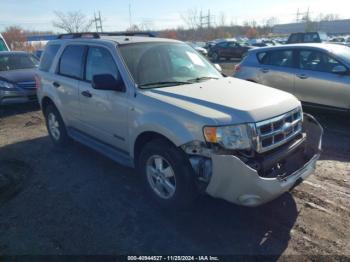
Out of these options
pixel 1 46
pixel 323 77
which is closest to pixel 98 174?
pixel 323 77

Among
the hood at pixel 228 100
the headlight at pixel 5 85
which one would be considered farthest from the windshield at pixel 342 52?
the headlight at pixel 5 85

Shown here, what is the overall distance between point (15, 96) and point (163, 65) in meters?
6.19

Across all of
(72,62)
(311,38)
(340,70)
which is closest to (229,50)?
(311,38)

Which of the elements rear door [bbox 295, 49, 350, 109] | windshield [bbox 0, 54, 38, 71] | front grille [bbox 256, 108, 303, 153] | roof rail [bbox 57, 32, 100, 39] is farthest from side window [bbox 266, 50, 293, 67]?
windshield [bbox 0, 54, 38, 71]

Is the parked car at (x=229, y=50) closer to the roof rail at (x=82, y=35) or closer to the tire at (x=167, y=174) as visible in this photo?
the roof rail at (x=82, y=35)

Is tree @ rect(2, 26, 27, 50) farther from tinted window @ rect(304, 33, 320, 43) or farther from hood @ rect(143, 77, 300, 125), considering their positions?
hood @ rect(143, 77, 300, 125)

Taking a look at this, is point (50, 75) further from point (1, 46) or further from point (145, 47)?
point (1, 46)

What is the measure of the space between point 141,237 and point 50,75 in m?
3.68

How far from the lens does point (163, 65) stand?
424 cm

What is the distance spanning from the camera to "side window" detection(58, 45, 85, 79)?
490 centimetres

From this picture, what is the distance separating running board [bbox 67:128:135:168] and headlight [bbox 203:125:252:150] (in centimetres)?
146

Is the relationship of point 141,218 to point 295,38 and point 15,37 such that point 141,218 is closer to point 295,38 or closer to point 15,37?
point 295,38

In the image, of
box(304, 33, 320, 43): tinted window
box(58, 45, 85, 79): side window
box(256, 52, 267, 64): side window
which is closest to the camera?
box(58, 45, 85, 79): side window

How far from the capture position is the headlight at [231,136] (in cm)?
301
